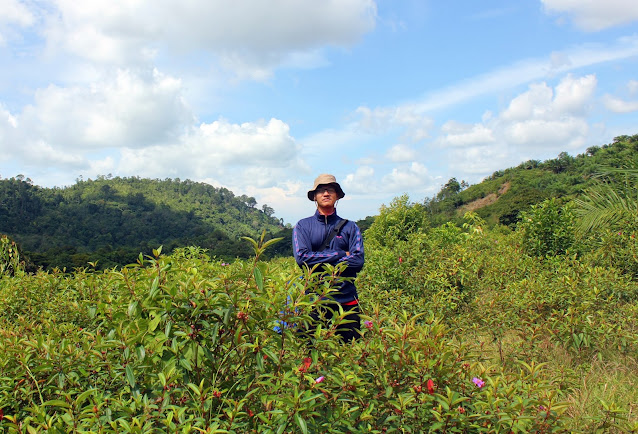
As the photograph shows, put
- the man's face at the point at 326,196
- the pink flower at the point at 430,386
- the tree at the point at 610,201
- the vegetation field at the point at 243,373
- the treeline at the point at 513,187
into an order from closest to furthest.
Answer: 1. the vegetation field at the point at 243,373
2. the pink flower at the point at 430,386
3. the man's face at the point at 326,196
4. the tree at the point at 610,201
5. the treeline at the point at 513,187

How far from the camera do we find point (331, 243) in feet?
11.7

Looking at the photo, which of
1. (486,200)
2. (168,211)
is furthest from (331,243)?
(168,211)

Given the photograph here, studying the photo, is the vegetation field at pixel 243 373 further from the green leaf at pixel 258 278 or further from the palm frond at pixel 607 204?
the palm frond at pixel 607 204

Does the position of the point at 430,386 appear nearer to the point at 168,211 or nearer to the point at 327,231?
the point at 327,231

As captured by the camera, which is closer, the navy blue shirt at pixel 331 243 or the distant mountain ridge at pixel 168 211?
the navy blue shirt at pixel 331 243

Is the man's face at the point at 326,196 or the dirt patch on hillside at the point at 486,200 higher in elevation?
the dirt patch on hillside at the point at 486,200

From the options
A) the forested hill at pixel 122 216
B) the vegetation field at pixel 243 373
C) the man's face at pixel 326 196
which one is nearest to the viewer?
the vegetation field at pixel 243 373

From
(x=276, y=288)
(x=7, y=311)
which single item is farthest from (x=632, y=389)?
(x=7, y=311)

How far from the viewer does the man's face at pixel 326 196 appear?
3604mm

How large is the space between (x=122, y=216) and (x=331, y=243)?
216 feet

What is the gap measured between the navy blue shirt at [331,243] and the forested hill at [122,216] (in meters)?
18.2

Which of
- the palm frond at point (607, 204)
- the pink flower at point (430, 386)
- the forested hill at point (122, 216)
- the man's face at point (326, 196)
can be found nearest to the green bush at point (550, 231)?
the palm frond at point (607, 204)

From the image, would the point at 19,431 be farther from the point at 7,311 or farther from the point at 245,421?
the point at 7,311

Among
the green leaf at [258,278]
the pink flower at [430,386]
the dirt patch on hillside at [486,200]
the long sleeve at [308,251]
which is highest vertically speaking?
the dirt patch on hillside at [486,200]
